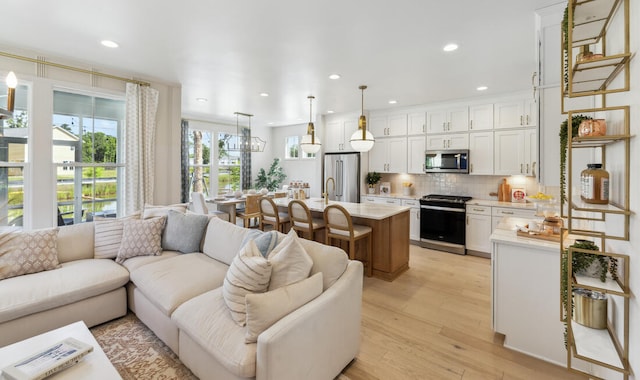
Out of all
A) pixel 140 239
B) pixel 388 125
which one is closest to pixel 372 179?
pixel 388 125

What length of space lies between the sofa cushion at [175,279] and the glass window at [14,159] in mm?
1801

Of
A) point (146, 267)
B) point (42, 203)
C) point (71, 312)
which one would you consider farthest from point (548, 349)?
point (42, 203)

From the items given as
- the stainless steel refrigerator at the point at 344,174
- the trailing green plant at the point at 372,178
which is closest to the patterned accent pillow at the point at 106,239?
the stainless steel refrigerator at the point at 344,174

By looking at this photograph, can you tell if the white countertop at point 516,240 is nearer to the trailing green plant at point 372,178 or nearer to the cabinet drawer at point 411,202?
the cabinet drawer at point 411,202

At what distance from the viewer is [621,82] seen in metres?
1.18

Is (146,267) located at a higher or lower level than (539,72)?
lower

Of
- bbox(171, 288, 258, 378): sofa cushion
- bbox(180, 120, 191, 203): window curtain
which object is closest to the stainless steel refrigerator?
bbox(180, 120, 191, 203): window curtain

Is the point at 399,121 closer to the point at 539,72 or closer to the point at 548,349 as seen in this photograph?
the point at 539,72

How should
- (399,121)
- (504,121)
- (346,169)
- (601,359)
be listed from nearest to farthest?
(601,359), (504,121), (399,121), (346,169)

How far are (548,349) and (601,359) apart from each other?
4.02 feet

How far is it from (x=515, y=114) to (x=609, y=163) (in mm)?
3744

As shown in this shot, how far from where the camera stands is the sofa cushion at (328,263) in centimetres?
198

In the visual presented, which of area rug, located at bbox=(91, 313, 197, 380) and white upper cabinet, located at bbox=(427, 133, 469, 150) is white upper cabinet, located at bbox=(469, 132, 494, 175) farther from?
area rug, located at bbox=(91, 313, 197, 380)

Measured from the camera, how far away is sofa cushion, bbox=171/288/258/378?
147 cm
